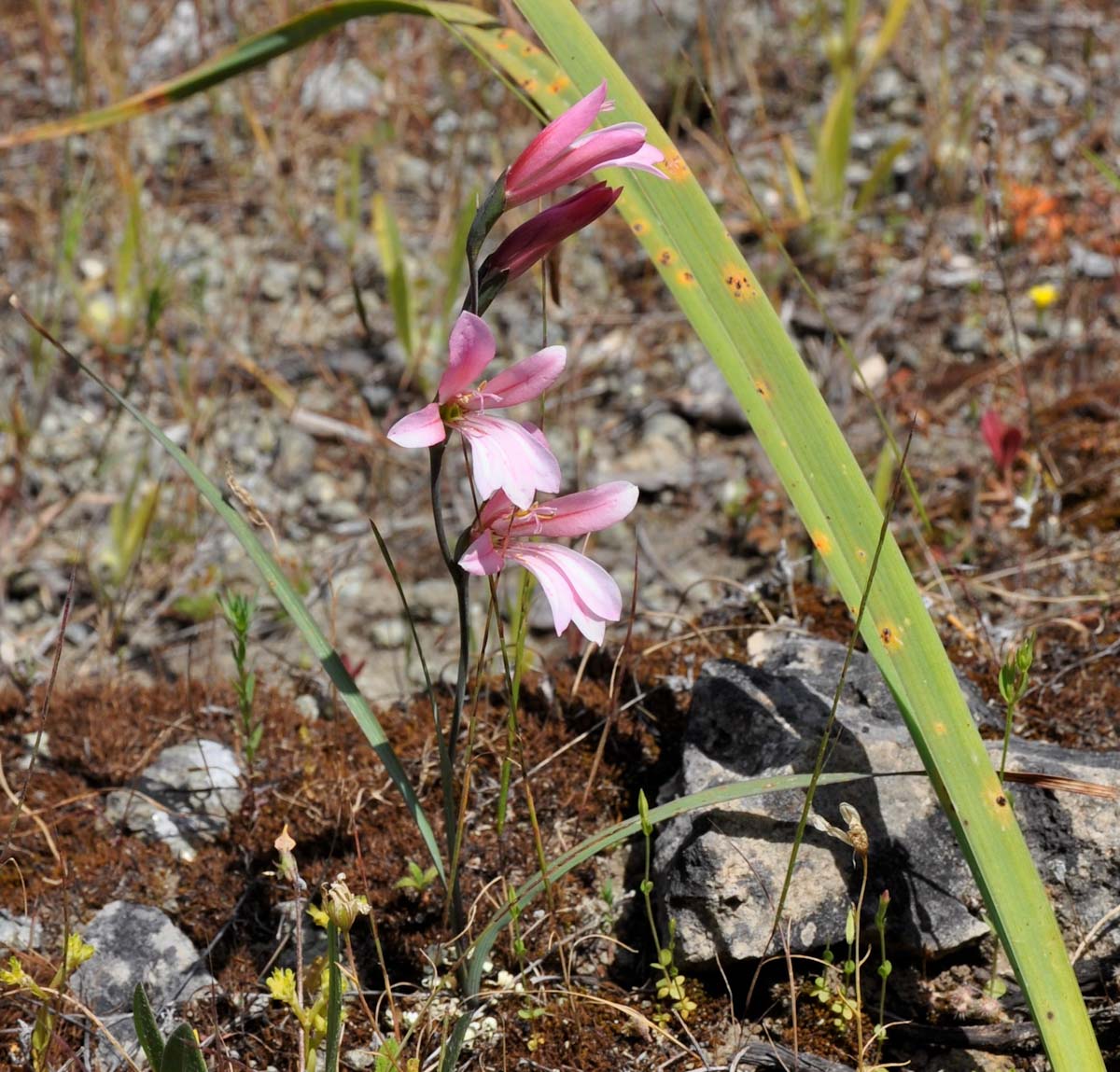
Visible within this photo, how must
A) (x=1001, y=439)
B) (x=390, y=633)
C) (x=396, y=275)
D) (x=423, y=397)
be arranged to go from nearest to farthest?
1. (x=1001, y=439)
2. (x=390, y=633)
3. (x=396, y=275)
4. (x=423, y=397)

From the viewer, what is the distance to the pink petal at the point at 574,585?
4.65 ft

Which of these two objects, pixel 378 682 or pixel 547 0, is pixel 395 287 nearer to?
pixel 378 682

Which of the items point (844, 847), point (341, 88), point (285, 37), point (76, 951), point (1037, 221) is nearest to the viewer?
point (76, 951)

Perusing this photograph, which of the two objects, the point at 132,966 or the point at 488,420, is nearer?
the point at 488,420

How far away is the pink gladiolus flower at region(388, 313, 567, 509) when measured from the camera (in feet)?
4.30

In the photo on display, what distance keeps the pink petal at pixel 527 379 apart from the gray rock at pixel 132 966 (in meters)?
1.13

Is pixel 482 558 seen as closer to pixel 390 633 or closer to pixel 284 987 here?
pixel 284 987

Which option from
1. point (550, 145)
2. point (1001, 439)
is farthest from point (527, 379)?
point (1001, 439)

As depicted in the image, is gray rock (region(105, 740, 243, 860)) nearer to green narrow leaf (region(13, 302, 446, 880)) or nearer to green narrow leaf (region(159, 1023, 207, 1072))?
green narrow leaf (region(13, 302, 446, 880))

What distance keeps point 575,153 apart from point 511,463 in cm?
39

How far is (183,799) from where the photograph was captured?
2.23m

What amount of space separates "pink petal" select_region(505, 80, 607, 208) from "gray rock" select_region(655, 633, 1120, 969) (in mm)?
1026

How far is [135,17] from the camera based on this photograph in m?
5.24

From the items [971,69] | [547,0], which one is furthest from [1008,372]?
[547,0]
